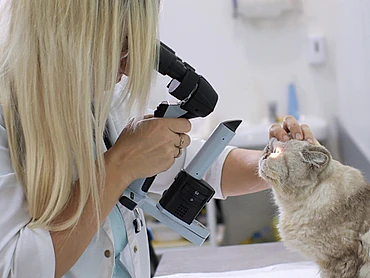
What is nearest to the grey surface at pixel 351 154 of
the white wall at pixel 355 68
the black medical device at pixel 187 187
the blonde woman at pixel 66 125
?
the white wall at pixel 355 68

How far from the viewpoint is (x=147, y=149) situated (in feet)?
2.62

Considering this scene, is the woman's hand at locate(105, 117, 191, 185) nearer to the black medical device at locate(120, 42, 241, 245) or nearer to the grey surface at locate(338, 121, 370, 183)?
the black medical device at locate(120, 42, 241, 245)

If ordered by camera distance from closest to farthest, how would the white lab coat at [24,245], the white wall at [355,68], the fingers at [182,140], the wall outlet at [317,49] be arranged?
the white lab coat at [24,245], the fingers at [182,140], the white wall at [355,68], the wall outlet at [317,49]

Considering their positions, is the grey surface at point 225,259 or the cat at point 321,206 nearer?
the cat at point 321,206

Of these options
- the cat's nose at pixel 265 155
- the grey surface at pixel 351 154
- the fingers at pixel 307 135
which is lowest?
the grey surface at pixel 351 154

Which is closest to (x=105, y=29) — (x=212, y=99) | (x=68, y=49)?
(x=68, y=49)

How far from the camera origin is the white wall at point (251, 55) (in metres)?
2.35

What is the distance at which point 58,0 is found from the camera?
2.36 ft

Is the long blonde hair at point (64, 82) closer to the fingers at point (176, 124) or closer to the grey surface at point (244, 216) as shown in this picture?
the fingers at point (176, 124)

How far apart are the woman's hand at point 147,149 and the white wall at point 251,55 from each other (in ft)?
5.14

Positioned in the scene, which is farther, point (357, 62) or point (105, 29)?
point (357, 62)

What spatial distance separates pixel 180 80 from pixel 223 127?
0.11 meters

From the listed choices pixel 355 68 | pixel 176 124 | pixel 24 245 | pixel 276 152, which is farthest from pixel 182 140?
pixel 355 68

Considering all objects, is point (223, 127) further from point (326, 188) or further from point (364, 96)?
point (364, 96)
